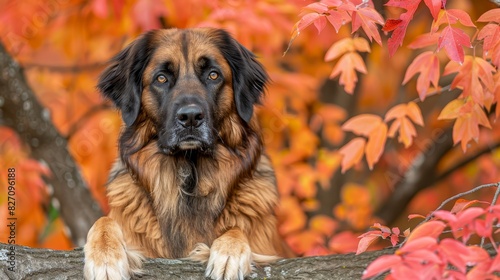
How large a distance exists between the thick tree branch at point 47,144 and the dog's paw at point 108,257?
1.96 meters

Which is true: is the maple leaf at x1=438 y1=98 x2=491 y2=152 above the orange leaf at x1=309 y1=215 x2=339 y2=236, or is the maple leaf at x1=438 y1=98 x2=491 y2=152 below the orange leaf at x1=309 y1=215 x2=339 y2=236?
below

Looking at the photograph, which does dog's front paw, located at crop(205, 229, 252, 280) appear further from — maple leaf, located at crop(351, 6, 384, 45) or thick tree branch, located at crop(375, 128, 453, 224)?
thick tree branch, located at crop(375, 128, 453, 224)

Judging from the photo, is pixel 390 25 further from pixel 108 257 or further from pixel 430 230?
pixel 108 257

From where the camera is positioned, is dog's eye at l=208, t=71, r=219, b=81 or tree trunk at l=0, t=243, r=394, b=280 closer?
tree trunk at l=0, t=243, r=394, b=280

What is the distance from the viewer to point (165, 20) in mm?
6559

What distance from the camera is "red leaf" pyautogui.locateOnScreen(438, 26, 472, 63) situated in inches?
126

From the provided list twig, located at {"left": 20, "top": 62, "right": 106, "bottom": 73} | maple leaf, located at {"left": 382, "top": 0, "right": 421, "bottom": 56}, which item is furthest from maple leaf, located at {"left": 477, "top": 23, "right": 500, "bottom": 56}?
twig, located at {"left": 20, "top": 62, "right": 106, "bottom": 73}

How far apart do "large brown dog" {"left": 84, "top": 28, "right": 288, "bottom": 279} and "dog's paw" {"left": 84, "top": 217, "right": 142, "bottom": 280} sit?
17.4 inches

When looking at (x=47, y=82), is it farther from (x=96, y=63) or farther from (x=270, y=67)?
(x=270, y=67)

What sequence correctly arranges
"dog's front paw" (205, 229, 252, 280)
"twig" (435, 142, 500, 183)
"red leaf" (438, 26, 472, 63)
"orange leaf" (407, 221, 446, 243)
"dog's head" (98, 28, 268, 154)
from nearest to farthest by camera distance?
"orange leaf" (407, 221, 446, 243), "red leaf" (438, 26, 472, 63), "dog's front paw" (205, 229, 252, 280), "dog's head" (98, 28, 268, 154), "twig" (435, 142, 500, 183)

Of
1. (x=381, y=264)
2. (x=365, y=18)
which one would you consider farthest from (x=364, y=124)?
(x=381, y=264)

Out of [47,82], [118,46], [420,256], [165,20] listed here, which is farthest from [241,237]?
[47,82]

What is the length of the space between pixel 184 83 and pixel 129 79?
1.33 feet

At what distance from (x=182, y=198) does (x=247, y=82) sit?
0.84 m
